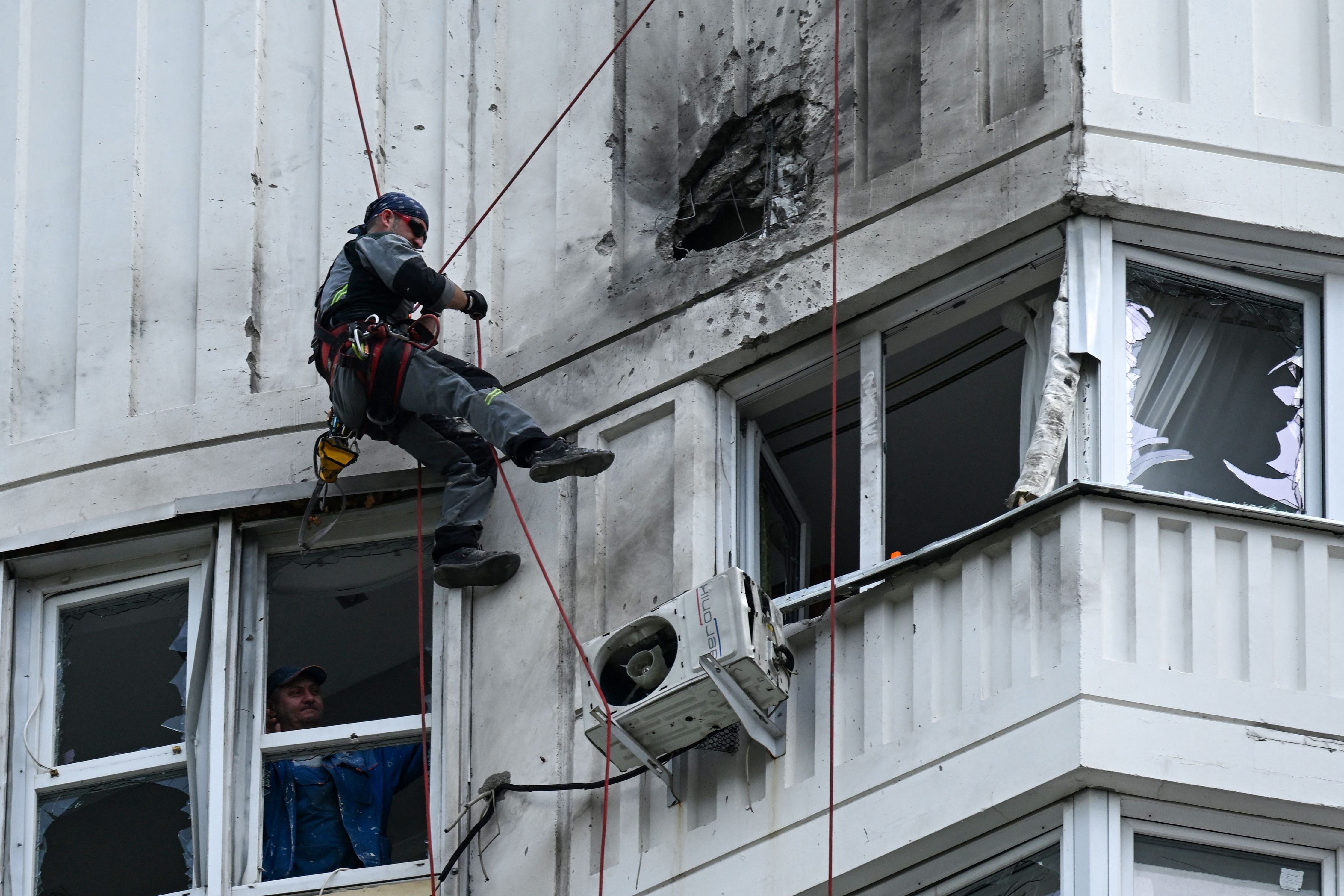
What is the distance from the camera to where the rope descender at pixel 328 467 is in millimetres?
11711

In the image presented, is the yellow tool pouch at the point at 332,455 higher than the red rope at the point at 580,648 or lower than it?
higher

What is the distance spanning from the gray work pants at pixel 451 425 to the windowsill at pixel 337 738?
2.75 ft

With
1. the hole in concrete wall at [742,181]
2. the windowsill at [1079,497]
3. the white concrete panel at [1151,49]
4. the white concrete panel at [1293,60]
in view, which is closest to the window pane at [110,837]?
the hole in concrete wall at [742,181]

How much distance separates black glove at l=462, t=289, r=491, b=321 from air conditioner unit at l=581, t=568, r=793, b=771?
5.57 feet

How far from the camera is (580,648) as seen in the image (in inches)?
426

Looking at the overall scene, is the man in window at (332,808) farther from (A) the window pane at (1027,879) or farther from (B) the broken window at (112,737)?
(A) the window pane at (1027,879)

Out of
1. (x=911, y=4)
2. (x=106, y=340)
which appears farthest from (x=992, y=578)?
(x=106, y=340)

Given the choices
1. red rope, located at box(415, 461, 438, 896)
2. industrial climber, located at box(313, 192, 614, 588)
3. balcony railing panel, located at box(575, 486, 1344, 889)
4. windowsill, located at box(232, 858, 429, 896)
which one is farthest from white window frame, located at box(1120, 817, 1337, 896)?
windowsill, located at box(232, 858, 429, 896)

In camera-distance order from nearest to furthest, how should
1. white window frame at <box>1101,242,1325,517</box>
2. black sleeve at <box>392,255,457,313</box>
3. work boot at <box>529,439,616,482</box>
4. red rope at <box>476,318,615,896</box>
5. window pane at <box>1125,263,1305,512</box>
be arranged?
white window frame at <box>1101,242,1325,517</box> → window pane at <box>1125,263,1305,512</box> → red rope at <box>476,318,615,896</box> → work boot at <box>529,439,616,482</box> → black sleeve at <box>392,255,457,313</box>

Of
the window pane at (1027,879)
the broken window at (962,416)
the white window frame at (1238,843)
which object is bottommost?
the window pane at (1027,879)

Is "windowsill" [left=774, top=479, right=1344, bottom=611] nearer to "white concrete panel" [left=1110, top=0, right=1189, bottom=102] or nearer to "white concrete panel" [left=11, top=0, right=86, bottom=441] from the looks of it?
"white concrete panel" [left=1110, top=0, right=1189, bottom=102]

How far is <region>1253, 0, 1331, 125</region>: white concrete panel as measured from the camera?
35.9 feet

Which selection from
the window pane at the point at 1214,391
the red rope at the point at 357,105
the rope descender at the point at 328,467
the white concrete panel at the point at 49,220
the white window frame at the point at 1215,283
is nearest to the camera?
the white window frame at the point at 1215,283

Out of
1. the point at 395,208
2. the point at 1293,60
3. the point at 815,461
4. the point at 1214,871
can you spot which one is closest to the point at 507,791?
the point at 815,461
